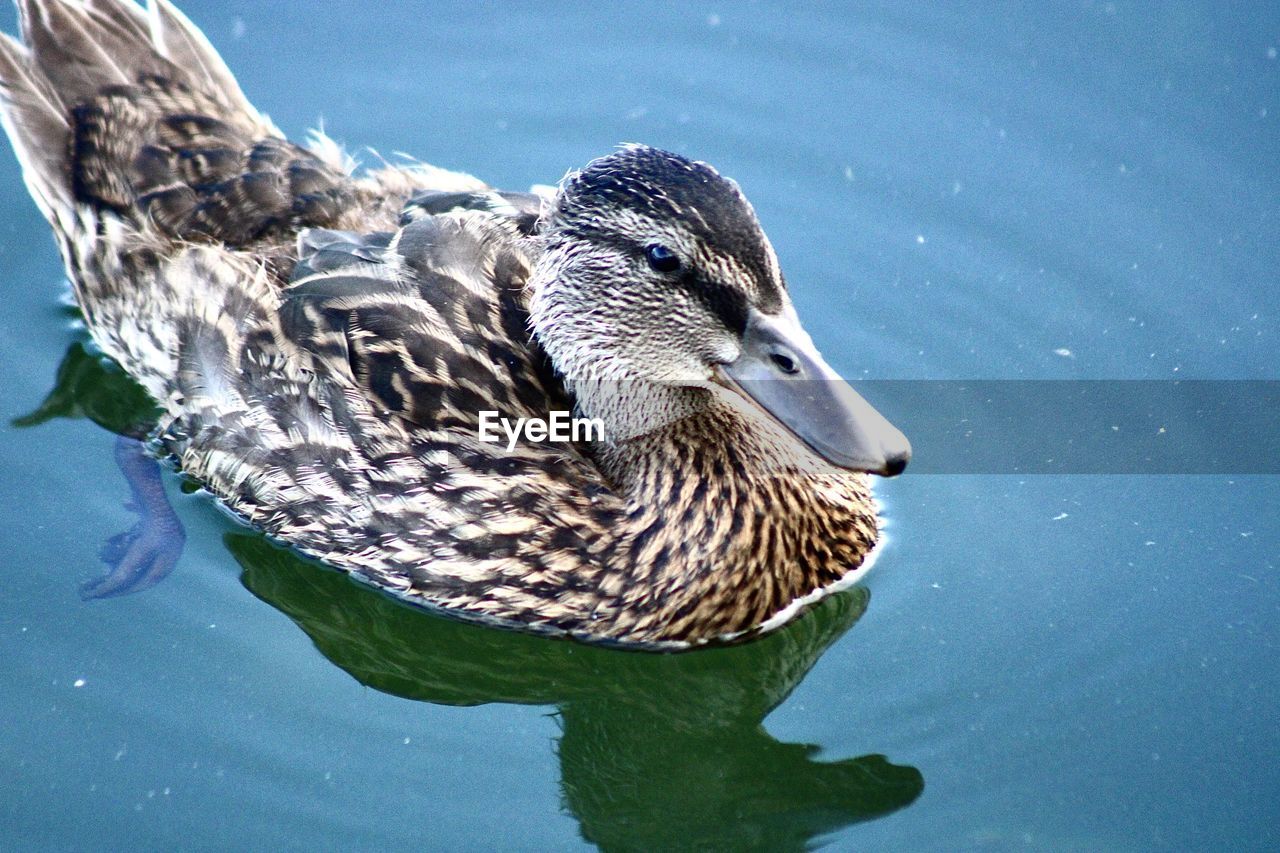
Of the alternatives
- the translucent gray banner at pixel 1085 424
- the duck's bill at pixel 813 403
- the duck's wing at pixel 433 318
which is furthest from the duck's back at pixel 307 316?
the translucent gray banner at pixel 1085 424

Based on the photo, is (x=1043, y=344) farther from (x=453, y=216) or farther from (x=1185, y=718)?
(x=453, y=216)

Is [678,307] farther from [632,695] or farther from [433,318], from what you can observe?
[632,695]

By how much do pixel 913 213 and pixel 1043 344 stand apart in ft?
3.15

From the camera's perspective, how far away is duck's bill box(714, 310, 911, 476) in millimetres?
4453

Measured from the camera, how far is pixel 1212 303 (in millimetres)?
6477

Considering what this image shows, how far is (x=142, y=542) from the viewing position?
547 cm

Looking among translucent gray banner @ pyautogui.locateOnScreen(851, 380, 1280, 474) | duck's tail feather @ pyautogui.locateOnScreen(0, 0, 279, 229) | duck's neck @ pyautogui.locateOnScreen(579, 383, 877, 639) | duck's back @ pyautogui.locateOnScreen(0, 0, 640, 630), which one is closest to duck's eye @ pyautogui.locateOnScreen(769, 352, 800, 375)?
duck's neck @ pyautogui.locateOnScreen(579, 383, 877, 639)

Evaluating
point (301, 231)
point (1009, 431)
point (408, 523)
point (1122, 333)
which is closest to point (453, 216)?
point (301, 231)

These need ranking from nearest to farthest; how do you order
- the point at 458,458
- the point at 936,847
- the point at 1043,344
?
the point at 936,847, the point at 458,458, the point at 1043,344

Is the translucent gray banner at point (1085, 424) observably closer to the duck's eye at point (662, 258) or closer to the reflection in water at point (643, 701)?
the reflection in water at point (643, 701)

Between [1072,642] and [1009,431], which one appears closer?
[1072,642]

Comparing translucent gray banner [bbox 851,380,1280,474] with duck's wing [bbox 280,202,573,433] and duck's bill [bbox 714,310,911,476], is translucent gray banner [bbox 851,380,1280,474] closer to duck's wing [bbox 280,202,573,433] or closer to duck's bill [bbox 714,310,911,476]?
duck's bill [bbox 714,310,911,476]

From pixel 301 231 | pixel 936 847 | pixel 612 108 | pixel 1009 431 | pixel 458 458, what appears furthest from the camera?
pixel 612 108

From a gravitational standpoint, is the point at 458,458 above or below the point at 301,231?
below
